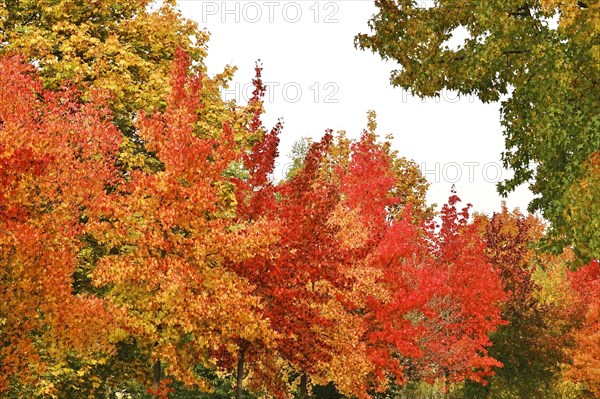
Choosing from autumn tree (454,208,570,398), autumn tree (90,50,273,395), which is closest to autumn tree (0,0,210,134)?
autumn tree (90,50,273,395)

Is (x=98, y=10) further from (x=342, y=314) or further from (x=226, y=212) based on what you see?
(x=342, y=314)

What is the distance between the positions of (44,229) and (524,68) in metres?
11.6

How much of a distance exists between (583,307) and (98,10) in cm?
3293

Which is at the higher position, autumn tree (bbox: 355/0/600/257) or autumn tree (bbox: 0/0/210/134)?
autumn tree (bbox: 0/0/210/134)

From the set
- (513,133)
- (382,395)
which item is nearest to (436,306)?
(382,395)

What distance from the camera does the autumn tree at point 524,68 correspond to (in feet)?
47.5

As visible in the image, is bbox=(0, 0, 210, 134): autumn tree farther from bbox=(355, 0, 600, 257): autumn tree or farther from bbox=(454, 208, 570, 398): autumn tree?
bbox=(454, 208, 570, 398): autumn tree

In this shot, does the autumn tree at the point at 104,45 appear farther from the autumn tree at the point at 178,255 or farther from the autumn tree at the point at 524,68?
the autumn tree at the point at 524,68

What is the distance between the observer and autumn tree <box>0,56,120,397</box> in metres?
14.9

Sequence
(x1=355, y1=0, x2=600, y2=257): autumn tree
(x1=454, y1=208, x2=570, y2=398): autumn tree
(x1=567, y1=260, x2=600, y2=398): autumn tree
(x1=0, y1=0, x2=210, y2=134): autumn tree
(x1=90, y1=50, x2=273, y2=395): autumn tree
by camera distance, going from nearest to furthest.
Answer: (x1=355, y1=0, x2=600, y2=257): autumn tree < (x1=90, y1=50, x2=273, y2=395): autumn tree < (x1=0, y1=0, x2=210, y2=134): autumn tree < (x1=567, y1=260, x2=600, y2=398): autumn tree < (x1=454, y1=208, x2=570, y2=398): autumn tree

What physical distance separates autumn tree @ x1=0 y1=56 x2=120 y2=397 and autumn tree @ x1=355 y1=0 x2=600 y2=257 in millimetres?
8026

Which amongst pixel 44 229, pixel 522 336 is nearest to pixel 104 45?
pixel 44 229

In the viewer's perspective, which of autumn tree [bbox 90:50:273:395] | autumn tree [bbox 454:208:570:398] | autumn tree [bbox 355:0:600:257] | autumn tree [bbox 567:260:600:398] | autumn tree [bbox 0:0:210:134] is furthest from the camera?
autumn tree [bbox 454:208:570:398]

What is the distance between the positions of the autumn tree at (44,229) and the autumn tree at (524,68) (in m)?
8.03
